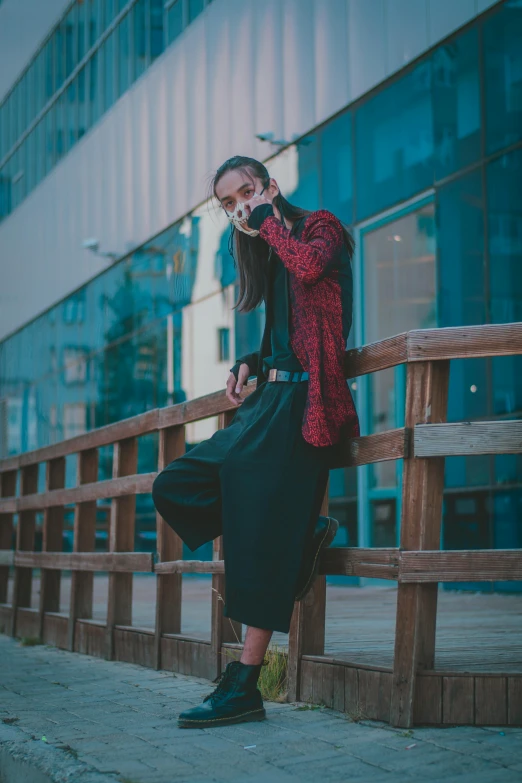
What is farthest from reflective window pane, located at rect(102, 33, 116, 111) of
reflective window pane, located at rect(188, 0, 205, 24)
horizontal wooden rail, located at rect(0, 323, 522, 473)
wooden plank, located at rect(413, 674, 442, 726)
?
wooden plank, located at rect(413, 674, 442, 726)

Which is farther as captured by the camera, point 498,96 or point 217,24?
point 217,24

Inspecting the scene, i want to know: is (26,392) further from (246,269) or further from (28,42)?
(246,269)

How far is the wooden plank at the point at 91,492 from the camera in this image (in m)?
5.86

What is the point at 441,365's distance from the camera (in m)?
3.74

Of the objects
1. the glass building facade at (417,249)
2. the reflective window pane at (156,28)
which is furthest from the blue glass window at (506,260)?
the reflective window pane at (156,28)

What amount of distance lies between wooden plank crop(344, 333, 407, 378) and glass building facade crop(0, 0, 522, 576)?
18.3 feet

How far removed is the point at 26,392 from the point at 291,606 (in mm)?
21867

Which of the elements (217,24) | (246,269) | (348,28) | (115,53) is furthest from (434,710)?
(115,53)

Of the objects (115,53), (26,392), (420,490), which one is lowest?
(420,490)

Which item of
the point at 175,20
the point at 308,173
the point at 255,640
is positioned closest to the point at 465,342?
the point at 255,640

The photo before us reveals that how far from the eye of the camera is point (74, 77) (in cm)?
2139

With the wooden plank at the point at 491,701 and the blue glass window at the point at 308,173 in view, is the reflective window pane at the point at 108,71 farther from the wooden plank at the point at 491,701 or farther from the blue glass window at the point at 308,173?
the wooden plank at the point at 491,701

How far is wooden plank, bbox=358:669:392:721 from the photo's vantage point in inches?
146

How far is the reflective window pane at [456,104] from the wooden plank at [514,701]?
7.10 m
